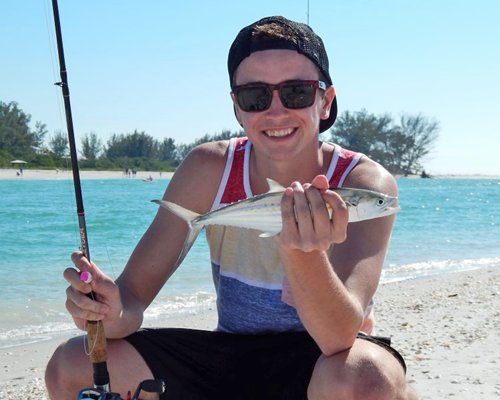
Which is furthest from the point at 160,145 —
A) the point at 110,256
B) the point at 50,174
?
the point at 110,256

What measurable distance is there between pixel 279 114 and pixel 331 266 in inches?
26.8

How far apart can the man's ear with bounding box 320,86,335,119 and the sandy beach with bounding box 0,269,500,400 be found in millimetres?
2101

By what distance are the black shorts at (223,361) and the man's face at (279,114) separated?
78 cm

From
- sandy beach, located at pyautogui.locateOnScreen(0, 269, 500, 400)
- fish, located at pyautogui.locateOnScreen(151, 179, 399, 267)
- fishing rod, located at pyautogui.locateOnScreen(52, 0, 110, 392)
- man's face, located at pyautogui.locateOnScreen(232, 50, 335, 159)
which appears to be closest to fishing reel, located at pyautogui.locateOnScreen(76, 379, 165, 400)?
fishing rod, located at pyautogui.locateOnScreen(52, 0, 110, 392)

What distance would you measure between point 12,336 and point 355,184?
504 centimetres

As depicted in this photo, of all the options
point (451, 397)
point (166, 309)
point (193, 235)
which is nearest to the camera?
point (193, 235)

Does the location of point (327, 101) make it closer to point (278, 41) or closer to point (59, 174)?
point (278, 41)

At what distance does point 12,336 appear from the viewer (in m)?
6.72

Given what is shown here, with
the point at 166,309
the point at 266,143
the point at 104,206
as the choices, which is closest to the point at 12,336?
the point at 166,309

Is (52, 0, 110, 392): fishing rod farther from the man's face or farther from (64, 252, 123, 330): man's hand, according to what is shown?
the man's face

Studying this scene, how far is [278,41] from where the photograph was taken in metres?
2.75

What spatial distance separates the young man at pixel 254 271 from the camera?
254 centimetres

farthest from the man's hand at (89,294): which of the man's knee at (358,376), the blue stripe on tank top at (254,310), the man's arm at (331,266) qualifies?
the man's knee at (358,376)

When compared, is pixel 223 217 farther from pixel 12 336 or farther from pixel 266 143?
pixel 12 336
